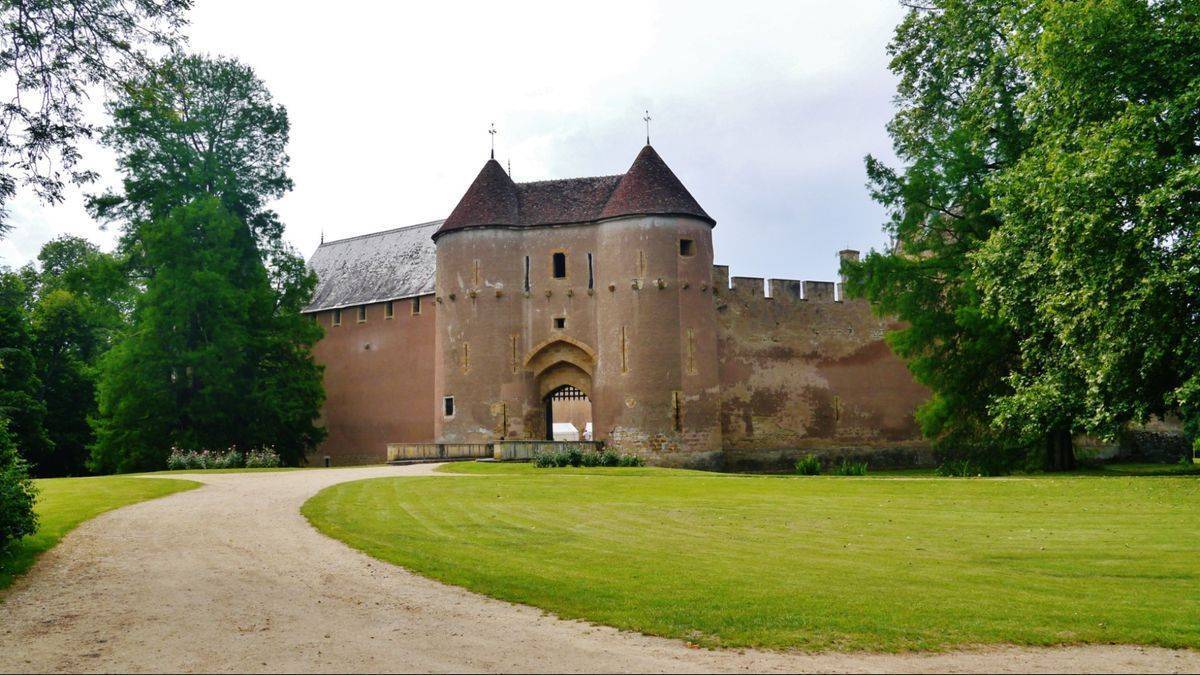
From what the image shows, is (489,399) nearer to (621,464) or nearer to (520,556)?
(621,464)

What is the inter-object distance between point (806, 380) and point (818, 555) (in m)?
29.2

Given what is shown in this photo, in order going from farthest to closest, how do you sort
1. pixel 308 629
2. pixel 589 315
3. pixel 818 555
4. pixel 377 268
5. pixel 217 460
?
pixel 377 268, pixel 589 315, pixel 217 460, pixel 818 555, pixel 308 629

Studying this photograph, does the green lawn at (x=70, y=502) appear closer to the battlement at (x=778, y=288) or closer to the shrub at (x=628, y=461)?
the shrub at (x=628, y=461)

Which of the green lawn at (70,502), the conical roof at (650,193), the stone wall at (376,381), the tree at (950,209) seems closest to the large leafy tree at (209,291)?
the stone wall at (376,381)

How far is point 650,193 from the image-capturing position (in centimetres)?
3469

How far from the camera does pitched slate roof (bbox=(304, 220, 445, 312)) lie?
1635 inches

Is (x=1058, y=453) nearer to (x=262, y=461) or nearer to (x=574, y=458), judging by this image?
(x=574, y=458)

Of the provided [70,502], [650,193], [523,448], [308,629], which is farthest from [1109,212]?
[650,193]

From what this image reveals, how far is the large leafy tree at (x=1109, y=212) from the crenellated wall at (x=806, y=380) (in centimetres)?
1833

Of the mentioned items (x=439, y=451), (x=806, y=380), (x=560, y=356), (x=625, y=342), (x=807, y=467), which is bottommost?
(x=807, y=467)

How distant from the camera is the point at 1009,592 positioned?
891 cm

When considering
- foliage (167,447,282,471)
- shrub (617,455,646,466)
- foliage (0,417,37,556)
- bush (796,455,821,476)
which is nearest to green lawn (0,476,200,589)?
foliage (0,417,37,556)

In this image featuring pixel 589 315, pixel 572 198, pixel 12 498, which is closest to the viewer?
pixel 12 498

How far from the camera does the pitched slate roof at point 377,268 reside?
136ft
